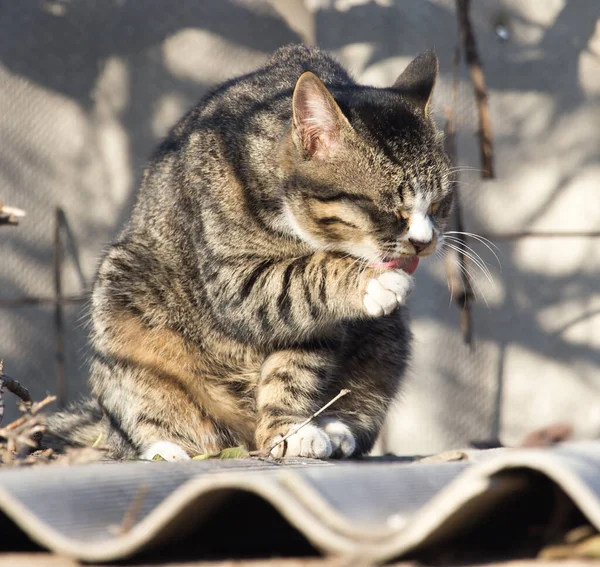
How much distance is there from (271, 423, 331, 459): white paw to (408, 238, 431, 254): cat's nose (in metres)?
0.68

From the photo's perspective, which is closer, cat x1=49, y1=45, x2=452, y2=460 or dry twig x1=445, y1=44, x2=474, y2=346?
cat x1=49, y1=45, x2=452, y2=460

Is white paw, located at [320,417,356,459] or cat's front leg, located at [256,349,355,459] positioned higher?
cat's front leg, located at [256,349,355,459]

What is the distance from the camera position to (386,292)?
283cm

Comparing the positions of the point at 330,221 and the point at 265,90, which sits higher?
the point at 265,90

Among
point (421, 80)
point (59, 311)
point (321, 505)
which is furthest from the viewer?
point (59, 311)

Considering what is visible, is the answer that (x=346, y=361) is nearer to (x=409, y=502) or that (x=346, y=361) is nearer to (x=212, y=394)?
(x=212, y=394)

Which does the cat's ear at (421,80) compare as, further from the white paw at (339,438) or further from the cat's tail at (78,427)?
the cat's tail at (78,427)

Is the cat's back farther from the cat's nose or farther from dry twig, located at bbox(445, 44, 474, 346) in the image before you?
dry twig, located at bbox(445, 44, 474, 346)

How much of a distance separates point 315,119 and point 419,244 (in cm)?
55

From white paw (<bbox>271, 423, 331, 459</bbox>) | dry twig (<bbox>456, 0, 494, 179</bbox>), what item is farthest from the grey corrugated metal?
dry twig (<bbox>456, 0, 494, 179</bbox>)

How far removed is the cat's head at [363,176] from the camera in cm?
292

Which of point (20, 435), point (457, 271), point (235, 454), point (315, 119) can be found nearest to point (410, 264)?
point (315, 119)

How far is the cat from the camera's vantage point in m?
2.98

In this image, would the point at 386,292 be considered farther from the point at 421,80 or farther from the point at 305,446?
the point at 421,80
